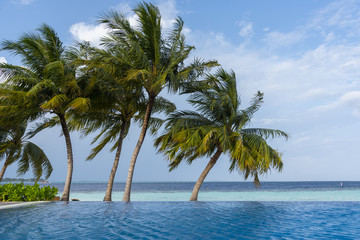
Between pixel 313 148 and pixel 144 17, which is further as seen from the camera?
pixel 313 148

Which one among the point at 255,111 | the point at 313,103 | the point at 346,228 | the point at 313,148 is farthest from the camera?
the point at 313,148

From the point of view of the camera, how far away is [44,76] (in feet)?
39.8

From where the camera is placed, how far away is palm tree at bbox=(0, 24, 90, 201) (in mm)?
11523

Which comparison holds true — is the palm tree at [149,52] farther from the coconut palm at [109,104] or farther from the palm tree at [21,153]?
the palm tree at [21,153]

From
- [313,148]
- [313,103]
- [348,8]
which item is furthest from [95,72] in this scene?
[313,148]


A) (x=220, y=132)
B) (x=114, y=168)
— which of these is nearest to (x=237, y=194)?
(x=114, y=168)

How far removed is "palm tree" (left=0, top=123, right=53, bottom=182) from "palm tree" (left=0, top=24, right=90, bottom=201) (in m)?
4.46

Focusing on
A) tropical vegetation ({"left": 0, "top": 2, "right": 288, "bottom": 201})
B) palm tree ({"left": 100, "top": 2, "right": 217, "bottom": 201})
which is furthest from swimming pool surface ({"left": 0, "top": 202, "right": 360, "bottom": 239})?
palm tree ({"left": 100, "top": 2, "right": 217, "bottom": 201})

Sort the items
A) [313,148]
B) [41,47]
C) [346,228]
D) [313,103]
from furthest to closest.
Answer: [313,148] → [313,103] → [41,47] → [346,228]

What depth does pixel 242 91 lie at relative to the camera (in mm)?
13719

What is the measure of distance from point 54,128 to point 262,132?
30.9ft

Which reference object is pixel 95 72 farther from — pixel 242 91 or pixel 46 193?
pixel 242 91

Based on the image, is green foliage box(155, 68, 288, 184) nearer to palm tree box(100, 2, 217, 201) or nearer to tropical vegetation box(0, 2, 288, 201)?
tropical vegetation box(0, 2, 288, 201)

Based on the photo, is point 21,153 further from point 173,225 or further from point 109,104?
point 173,225
